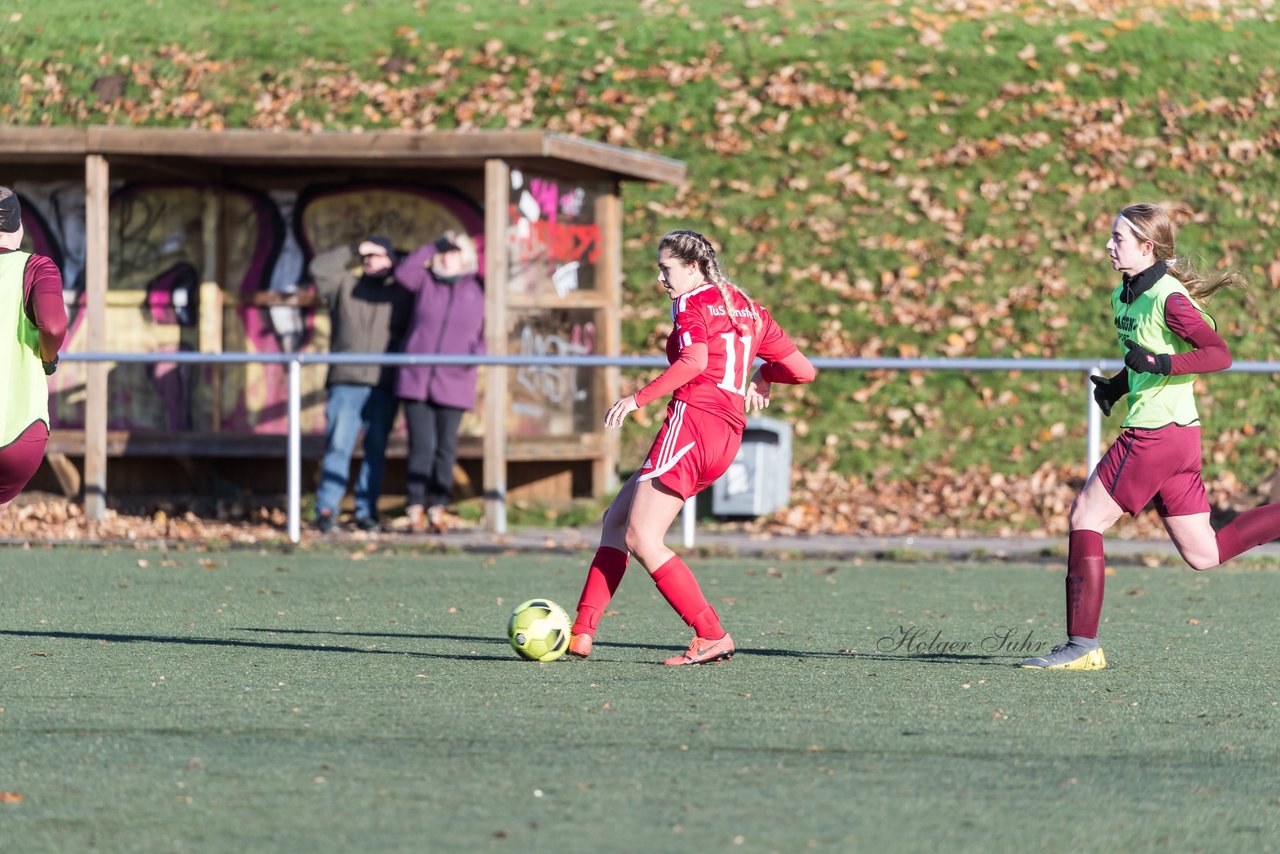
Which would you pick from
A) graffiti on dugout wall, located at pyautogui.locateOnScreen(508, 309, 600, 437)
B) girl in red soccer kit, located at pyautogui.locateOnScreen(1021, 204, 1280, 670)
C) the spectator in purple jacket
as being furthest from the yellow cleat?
graffiti on dugout wall, located at pyautogui.locateOnScreen(508, 309, 600, 437)

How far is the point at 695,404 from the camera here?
694cm

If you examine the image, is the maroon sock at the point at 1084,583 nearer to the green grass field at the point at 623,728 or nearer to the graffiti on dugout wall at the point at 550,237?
the green grass field at the point at 623,728

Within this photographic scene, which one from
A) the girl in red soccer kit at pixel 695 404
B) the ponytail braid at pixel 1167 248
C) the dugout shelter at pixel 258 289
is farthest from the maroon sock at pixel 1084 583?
the dugout shelter at pixel 258 289

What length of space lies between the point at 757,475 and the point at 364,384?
9.45ft

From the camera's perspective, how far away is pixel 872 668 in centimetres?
728

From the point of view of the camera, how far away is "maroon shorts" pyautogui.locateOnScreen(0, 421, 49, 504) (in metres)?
6.68

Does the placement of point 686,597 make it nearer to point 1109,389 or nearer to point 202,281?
point 1109,389

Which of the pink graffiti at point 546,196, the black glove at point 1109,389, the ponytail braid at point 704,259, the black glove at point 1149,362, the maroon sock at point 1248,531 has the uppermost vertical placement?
the pink graffiti at point 546,196

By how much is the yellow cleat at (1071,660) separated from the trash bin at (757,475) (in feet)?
20.8

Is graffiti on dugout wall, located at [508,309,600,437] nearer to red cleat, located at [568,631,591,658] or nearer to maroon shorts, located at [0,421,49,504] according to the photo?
red cleat, located at [568,631,591,658]

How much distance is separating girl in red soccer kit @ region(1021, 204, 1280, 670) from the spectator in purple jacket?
653 centimetres

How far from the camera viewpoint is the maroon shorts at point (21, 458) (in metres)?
6.68

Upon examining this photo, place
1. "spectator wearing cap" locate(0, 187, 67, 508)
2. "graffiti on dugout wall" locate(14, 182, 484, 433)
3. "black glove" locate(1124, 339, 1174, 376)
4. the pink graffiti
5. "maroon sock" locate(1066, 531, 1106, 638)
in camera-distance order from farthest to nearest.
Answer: "graffiti on dugout wall" locate(14, 182, 484, 433), the pink graffiti, "maroon sock" locate(1066, 531, 1106, 638), "black glove" locate(1124, 339, 1174, 376), "spectator wearing cap" locate(0, 187, 67, 508)

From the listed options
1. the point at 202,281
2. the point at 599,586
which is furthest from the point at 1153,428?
the point at 202,281
